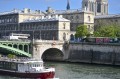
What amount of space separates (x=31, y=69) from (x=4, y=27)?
218 ft

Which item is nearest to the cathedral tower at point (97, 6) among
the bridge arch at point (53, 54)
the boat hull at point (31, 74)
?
the bridge arch at point (53, 54)

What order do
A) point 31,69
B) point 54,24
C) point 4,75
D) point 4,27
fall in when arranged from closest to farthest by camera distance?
point 31,69 < point 4,75 < point 54,24 < point 4,27

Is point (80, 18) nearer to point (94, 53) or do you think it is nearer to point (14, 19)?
point (14, 19)

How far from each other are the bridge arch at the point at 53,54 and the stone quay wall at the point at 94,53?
1.85 m

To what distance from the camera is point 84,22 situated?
104m

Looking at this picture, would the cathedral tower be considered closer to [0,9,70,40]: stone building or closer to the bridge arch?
[0,9,70,40]: stone building

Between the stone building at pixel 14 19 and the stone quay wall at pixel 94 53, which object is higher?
the stone building at pixel 14 19

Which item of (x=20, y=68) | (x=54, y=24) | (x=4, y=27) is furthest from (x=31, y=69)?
(x=4, y=27)

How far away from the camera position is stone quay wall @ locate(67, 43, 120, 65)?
7319cm

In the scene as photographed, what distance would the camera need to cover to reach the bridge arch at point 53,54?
8238cm

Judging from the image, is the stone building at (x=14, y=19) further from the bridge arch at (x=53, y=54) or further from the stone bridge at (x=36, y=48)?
the stone bridge at (x=36, y=48)

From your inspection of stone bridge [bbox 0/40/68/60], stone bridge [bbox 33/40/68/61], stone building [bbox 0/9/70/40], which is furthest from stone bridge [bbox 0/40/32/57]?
stone building [bbox 0/9/70/40]

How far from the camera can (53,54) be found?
3307 inches

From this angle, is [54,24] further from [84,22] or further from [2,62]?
[2,62]
